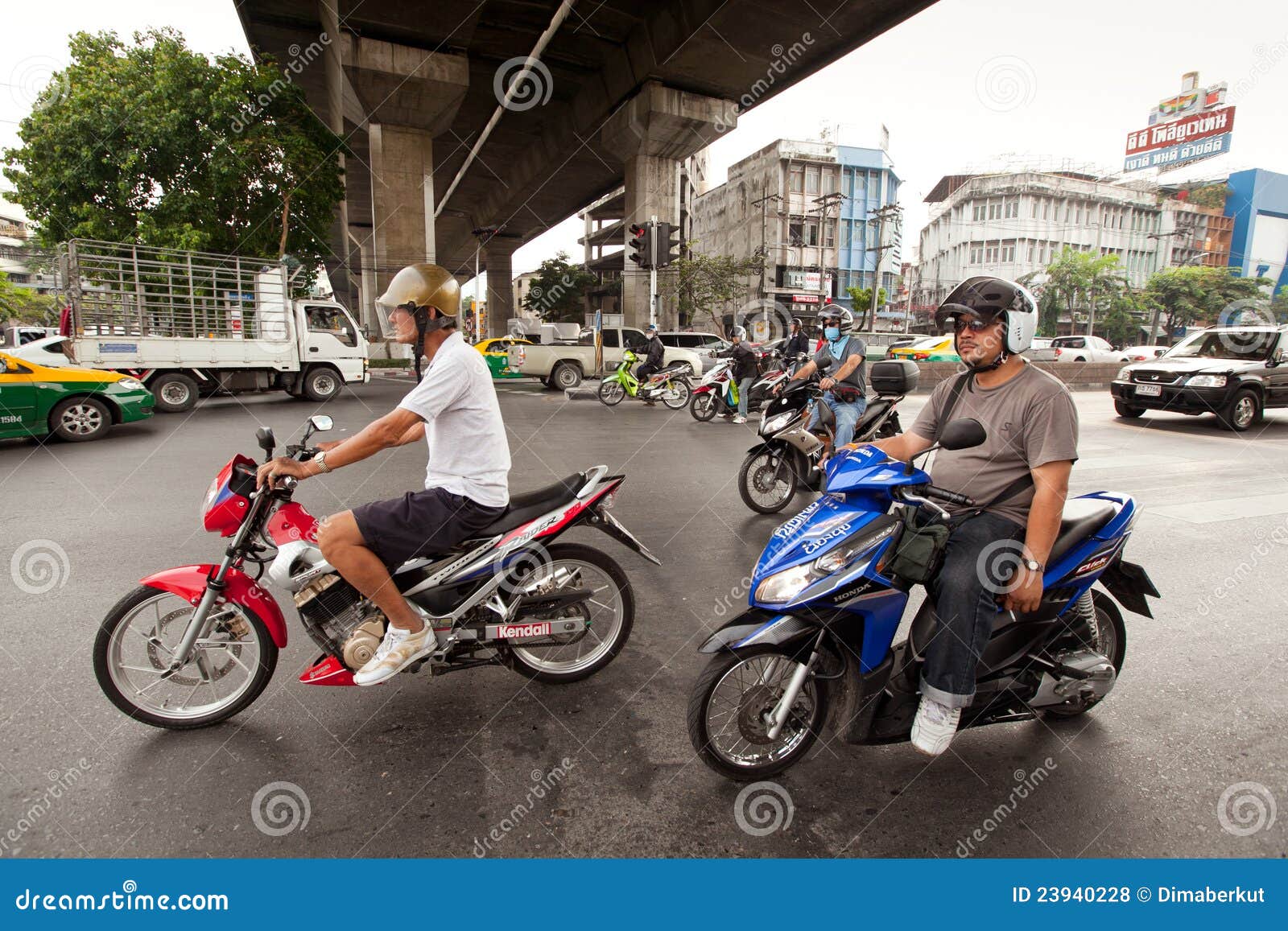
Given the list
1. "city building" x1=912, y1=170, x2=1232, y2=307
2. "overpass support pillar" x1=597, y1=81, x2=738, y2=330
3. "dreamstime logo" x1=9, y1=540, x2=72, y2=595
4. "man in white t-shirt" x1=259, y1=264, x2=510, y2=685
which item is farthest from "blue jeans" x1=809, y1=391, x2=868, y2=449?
"city building" x1=912, y1=170, x2=1232, y2=307

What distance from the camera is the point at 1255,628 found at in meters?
3.72

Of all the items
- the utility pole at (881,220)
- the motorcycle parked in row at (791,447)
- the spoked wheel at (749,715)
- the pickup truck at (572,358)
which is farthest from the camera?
the utility pole at (881,220)

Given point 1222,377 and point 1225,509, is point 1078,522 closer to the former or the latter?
point 1225,509

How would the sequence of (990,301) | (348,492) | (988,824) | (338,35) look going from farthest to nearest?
(338,35), (348,492), (990,301), (988,824)

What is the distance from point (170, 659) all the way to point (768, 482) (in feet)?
15.2

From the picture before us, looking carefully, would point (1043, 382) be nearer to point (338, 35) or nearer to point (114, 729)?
point (114, 729)

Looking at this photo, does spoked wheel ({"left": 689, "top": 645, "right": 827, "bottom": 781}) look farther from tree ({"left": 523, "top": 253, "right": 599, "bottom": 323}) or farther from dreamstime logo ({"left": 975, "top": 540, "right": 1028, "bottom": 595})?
tree ({"left": 523, "top": 253, "right": 599, "bottom": 323})

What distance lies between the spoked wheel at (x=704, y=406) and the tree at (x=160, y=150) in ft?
42.7

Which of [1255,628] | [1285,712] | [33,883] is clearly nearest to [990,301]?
[1285,712]

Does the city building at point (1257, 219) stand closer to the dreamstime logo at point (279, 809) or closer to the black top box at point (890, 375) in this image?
the black top box at point (890, 375)

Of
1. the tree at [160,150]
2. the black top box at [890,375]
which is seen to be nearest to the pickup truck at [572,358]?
the tree at [160,150]

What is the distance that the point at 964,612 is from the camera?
2.20 m

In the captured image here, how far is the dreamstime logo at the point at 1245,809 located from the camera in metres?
2.18

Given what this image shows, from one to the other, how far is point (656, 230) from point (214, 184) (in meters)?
11.0
